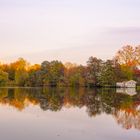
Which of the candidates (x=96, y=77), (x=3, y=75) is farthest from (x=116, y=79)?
(x=3, y=75)

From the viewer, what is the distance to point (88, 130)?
1533cm

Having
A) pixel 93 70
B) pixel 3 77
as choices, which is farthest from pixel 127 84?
pixel 3 77

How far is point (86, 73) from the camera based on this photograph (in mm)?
87375

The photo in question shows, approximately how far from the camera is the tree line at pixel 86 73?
8375cm

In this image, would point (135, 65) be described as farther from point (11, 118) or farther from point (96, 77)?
point (11, 118)

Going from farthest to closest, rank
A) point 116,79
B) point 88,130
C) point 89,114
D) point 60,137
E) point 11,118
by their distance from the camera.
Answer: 1. point 116,79
2. point 89,114
3. point 11,118
4. point 88,130
5. point 60,137

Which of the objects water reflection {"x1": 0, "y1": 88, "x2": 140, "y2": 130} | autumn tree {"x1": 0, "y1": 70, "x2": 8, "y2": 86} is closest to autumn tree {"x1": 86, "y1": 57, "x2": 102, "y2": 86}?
autumn tree {"x1": 0, "y1": 70, "x2": 8, "y2": 86}

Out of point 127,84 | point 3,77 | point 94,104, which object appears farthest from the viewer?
point 3,77

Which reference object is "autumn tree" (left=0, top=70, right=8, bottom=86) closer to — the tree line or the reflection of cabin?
the tree line

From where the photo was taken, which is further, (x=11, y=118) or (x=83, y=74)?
(x=83, y=74)

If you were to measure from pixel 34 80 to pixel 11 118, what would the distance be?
71247 millimetres

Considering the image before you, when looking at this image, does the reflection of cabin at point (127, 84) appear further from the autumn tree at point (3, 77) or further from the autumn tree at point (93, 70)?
the autumn tree at point (3, 77)

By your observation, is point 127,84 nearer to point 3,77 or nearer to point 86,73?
point 86,73

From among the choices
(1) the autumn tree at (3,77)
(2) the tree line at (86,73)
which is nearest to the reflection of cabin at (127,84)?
(2) the tree line at (86,73)
